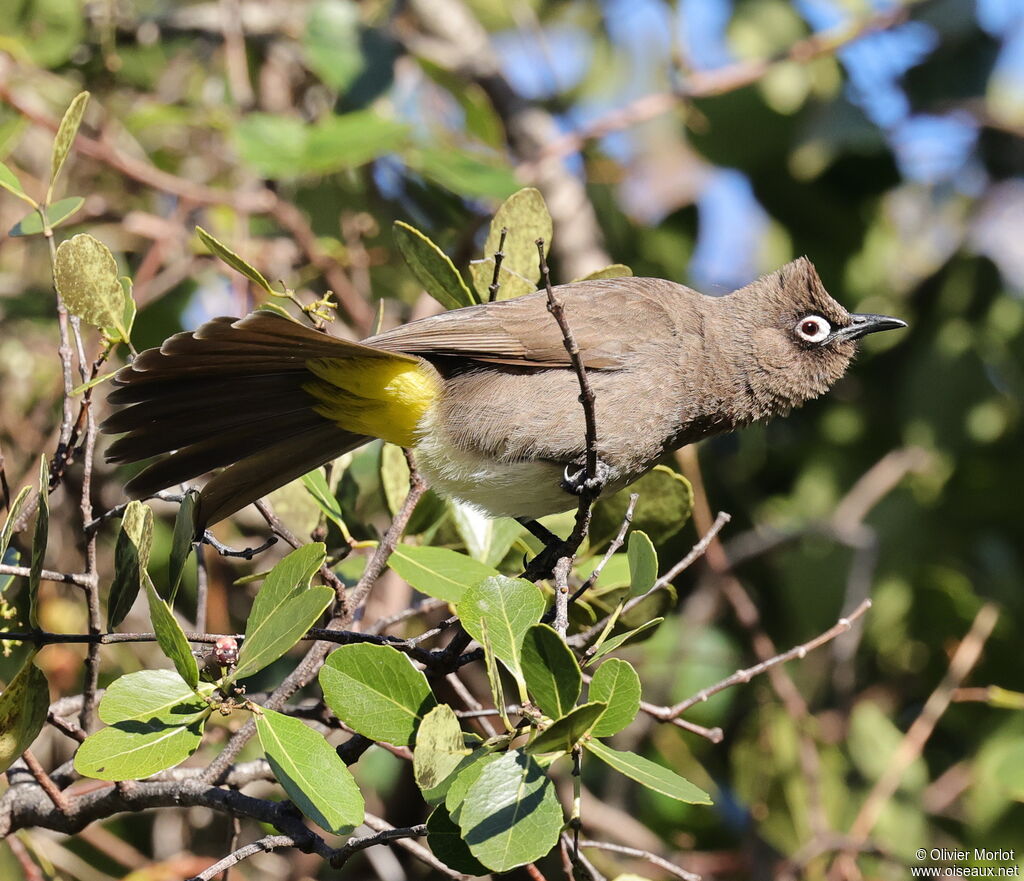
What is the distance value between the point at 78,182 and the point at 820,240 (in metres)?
3.46

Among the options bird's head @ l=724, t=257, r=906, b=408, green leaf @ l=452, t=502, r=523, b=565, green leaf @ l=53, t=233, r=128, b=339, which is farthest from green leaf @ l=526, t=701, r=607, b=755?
bird's head @ l=724, t=257, r=906, b=408

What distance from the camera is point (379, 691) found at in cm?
203

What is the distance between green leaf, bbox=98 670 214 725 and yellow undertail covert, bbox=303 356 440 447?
1315 mm

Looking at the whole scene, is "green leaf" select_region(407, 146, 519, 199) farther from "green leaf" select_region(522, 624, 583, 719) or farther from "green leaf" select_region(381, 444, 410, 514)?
"green leaf" select_region(522, 624, 583, 719)

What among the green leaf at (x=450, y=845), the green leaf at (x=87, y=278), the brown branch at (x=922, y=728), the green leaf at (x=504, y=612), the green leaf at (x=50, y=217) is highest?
the green leaf at (x=50, y=217)

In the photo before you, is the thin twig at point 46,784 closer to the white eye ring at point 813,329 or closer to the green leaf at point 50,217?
the green leaf at point 50,217

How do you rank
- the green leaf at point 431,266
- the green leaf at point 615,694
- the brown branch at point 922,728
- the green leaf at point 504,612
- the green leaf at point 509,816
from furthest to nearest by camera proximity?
the brown branch at point 922,728
the green leaf at point 431,266
the green leaf at point 504,612
the green leaf at point 615,694
the green leaf at point 509,816

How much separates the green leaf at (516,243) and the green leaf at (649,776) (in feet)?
4.52

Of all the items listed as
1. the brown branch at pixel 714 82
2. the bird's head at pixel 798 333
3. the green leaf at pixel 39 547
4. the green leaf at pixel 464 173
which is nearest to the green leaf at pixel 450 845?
the green leaf at pixel 39 547

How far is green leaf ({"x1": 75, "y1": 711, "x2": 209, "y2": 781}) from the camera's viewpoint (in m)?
1.92

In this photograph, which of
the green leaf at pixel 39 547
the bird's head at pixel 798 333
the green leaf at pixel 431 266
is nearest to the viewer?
the green leaf at pixel 39 547

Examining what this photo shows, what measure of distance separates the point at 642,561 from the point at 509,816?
57 centimetres

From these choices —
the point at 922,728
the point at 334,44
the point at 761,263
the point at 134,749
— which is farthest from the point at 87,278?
the point at 761,263

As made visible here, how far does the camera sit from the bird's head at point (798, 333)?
12.1 ft
